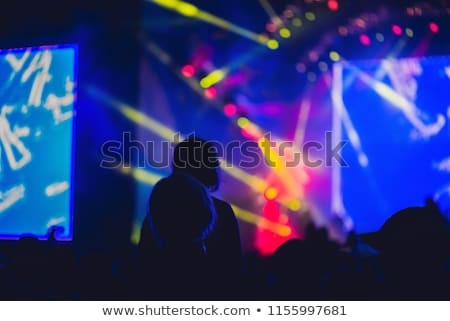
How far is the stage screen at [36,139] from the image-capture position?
3283 millimetres

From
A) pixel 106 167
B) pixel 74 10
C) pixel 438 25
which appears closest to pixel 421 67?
pixel 438 25

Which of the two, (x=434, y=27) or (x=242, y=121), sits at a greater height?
(x=434, y=27)

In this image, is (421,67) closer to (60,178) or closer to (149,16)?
(149,16)

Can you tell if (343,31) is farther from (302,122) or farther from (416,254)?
(416,254)

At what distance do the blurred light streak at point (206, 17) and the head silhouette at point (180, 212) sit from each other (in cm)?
181

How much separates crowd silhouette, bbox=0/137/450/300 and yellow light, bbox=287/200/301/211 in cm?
131

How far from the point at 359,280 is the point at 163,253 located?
682 mm

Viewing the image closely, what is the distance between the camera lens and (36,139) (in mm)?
3391

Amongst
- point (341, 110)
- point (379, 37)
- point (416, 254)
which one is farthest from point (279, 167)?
point (416, 254)

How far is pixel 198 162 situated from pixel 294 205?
1.38m

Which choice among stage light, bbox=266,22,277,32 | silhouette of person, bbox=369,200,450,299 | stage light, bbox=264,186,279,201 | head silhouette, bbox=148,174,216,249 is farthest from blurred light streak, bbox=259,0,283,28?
silhouette of person, bbox=369,200,450,299

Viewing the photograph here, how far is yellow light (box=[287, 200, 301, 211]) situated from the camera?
10.6 ft

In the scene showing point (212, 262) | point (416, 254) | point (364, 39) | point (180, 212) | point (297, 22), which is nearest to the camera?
point (416, 254)

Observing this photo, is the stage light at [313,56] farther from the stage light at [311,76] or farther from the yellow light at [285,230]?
the yellow light at [285,230]
